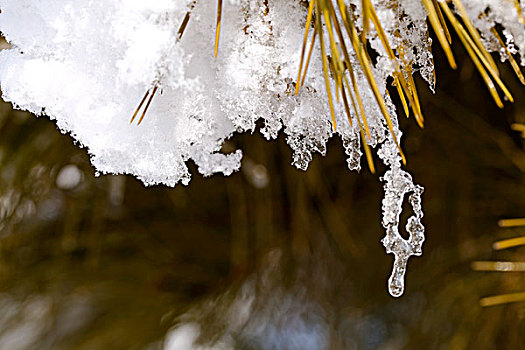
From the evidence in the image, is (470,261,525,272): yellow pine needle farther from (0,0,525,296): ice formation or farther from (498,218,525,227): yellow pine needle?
(0,0,525,296): ice formation

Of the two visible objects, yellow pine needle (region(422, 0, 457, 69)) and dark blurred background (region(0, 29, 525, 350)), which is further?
dark blurred background (region(0, 29, 525, 350))

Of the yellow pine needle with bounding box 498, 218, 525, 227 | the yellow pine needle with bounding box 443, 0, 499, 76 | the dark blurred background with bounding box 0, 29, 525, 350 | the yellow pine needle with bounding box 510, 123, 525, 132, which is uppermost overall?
the yellow pine needle with bounding box 443, 0, 499, 76

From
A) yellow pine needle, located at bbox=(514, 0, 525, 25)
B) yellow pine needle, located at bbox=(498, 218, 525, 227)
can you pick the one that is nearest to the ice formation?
yellow pine needle, located at bbox=(514, 0, 525, 25)

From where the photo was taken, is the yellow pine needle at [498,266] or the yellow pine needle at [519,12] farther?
the yellow pine needle at [498,266]

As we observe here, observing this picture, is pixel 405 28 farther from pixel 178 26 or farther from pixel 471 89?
pixel 471 89

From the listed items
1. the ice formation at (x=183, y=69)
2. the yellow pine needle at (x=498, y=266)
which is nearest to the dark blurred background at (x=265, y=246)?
the yellow pine needle at (x=498, y=266)

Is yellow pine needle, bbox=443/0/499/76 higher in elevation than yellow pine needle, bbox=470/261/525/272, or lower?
higher

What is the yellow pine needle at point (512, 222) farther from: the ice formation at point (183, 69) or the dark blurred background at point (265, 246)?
the ice formation at point (183, 69)

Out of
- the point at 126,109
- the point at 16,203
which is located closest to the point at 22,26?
the point at 126,109
